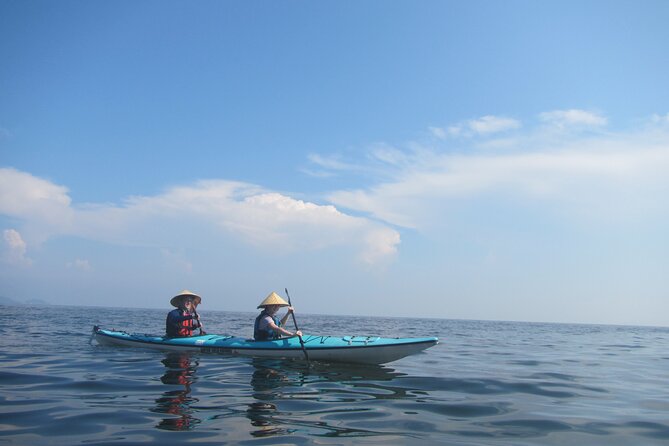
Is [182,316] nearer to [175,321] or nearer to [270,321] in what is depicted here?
[175,321]

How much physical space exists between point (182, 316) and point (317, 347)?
501 cm

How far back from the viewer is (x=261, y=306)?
1288cm

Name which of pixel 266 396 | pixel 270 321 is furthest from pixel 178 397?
pixel 270 321

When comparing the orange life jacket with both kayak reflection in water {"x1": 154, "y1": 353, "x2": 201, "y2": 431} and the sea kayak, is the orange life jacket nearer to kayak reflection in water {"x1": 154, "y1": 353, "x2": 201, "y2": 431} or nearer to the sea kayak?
the sea kayak

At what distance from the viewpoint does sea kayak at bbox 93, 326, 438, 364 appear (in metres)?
11.6

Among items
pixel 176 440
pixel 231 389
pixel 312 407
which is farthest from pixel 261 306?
pixel 176 440

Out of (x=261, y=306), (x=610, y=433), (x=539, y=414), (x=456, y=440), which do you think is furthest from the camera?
(x=261, y=306)

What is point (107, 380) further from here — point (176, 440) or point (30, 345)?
point (30, 345)

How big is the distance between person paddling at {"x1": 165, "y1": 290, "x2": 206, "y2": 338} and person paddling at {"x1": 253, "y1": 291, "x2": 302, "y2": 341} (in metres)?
2.41

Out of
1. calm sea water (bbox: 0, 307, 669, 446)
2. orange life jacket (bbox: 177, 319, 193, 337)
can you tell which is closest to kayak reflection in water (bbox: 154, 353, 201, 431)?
calm sea water (bbox: 0, 307, 669, 446)

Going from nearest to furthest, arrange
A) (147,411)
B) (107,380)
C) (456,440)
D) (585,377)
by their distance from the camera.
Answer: (456,440)
(147,411)
(107,380)
(585,377)

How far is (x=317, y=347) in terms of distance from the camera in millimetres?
12102

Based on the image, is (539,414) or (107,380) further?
(107,380)

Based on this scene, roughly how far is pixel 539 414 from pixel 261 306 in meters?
7.77
